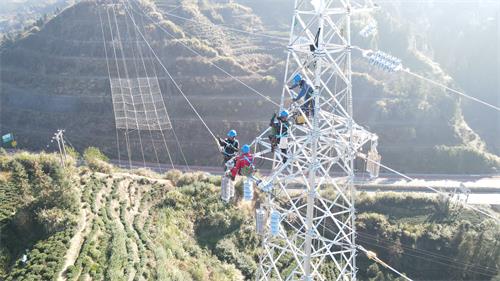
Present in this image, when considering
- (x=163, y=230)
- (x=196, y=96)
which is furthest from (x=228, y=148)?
(x=196, y=96)

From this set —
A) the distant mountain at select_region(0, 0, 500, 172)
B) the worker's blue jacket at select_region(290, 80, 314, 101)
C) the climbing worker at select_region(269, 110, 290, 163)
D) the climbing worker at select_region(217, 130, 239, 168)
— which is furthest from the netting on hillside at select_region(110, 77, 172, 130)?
the worker's blue jacket at select_region(290, 80, 314, 101)

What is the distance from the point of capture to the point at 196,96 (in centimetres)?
5900

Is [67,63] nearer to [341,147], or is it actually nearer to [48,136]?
[48,136]

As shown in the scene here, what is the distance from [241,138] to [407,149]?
79.7 ft

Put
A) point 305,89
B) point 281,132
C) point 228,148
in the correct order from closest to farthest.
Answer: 1. point 305,89
2. point 281,132
3. point 228,148

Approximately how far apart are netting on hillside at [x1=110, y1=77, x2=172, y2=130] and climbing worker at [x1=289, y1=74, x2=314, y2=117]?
133 feet

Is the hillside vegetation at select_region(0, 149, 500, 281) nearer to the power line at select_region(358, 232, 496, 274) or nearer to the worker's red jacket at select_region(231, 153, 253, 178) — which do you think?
the power line at select_region(358, 232, 496, 274)

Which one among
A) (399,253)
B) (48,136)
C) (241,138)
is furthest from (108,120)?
(399,253)

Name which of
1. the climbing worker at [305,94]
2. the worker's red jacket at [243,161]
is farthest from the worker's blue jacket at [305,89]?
the worker's red jacket at [243,161]

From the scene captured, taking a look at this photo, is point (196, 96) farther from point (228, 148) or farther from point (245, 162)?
point (245, 162)

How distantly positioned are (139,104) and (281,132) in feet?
Result: 138

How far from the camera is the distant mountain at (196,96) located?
2143 inches

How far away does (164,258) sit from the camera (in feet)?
61.6

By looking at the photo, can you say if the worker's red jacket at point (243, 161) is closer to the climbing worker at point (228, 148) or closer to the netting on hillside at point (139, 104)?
the climbing worker at point (228, 148)
